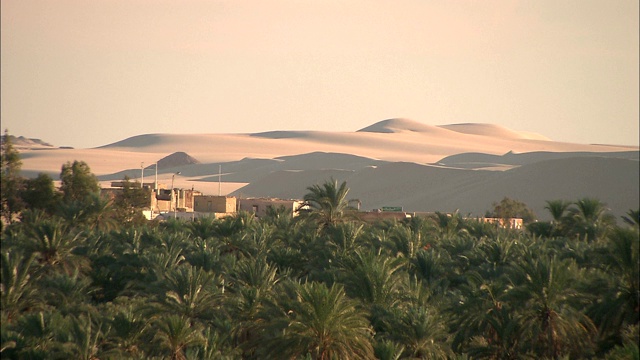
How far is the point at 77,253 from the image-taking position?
42.4 metres

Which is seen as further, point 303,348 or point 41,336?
point 41,336

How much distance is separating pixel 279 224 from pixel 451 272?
13.3 meters

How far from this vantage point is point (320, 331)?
26906 millimetres

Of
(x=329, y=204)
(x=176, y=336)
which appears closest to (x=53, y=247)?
(x=329, y=204)

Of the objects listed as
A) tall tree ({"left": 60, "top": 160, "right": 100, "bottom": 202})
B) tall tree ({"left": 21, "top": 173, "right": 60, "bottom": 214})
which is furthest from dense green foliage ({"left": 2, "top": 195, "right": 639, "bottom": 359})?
tall tree ({"left": 60, "top": 160, "right": 100, "bottom": 202})

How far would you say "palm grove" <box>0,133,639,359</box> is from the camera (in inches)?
1072

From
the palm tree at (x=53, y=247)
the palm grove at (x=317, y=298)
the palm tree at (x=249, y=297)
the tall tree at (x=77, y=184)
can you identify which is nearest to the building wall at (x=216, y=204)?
the tall tree at (x=77, y=184)

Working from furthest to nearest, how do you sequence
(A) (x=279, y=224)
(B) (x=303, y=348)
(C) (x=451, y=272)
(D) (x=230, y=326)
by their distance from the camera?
(A) (x=279, y=224) < (C) (x=451, y=272) < (D) (x=230, y=326) < (B) (x=303, y=348)

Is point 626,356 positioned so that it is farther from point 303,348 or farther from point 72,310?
point 72,310

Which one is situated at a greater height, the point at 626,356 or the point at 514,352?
the point at 626,356

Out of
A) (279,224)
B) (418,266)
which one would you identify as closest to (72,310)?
(418,266)

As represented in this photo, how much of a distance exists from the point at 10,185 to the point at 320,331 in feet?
137

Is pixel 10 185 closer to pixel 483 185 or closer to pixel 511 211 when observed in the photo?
pixel 511 211

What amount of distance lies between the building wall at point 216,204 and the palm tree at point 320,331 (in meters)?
49.5
